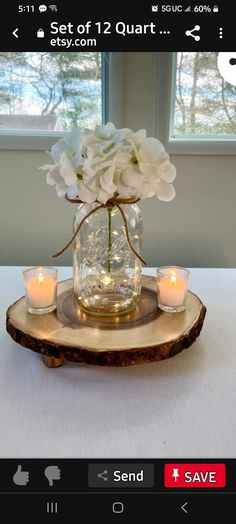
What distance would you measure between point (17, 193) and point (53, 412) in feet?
3.28

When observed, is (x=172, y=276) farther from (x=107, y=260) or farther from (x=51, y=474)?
(x=51, y=474)

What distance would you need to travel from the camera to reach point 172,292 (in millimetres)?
710

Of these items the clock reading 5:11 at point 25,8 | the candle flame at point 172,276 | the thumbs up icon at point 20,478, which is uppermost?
the clock reading 5:11 at point 25,8

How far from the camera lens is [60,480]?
0.46m

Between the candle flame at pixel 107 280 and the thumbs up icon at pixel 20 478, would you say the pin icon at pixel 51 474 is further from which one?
the candle flame at pixel 107 280

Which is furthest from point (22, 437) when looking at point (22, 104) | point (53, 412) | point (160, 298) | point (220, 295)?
point (22, 104)

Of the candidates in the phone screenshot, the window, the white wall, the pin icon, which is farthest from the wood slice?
the window

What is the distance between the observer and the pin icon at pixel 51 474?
458mm

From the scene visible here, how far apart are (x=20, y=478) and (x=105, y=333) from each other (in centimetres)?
24

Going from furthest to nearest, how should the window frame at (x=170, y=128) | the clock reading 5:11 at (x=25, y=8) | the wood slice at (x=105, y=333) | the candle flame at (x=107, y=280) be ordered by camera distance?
1. the window frame at (x=170, y=128)
2. the clock reading 5:11 at (x=25, y=8)
3. the candle flame at (x=107, y=280)
4. the wood slice at (x=105, y=333)

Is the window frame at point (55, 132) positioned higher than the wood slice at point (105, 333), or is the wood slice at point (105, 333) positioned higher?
the window frame at point (55, 132)

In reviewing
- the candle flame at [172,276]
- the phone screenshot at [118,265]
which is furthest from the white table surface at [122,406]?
the candle flame at [172,276]

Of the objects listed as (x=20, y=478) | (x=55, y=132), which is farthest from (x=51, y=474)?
(x=55, y=132)

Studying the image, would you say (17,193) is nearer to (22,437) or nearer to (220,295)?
(220,295)
